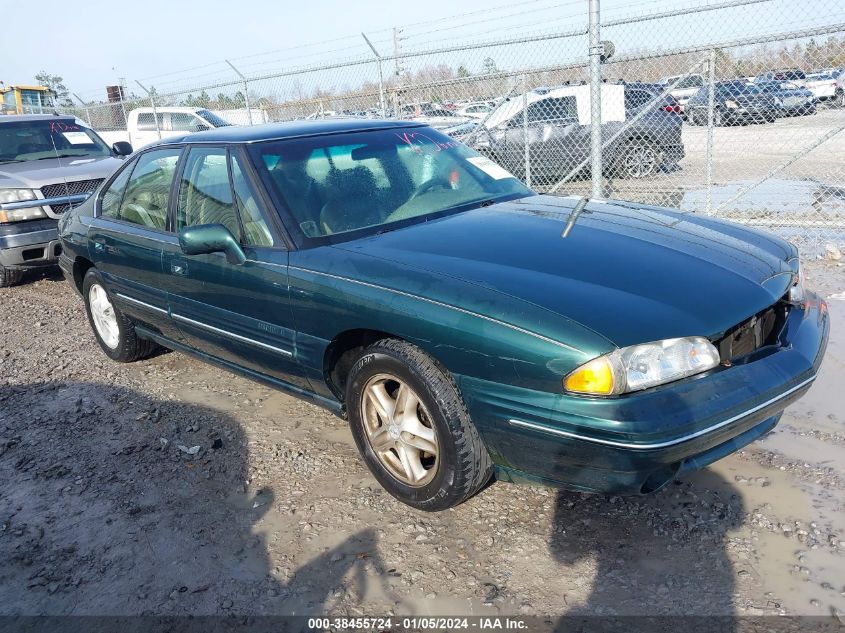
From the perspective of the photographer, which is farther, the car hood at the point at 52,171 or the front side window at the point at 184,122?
the front side window at the point at 184,122

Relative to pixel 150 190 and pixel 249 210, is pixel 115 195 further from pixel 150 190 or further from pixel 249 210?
pixel 249 210

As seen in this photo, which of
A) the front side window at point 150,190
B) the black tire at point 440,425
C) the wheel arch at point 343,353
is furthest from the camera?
the front side window at point 150,190

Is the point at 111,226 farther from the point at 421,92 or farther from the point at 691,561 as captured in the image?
the point at 421,92

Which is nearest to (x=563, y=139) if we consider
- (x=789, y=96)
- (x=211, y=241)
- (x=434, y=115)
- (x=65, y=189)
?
(x=434, y=115)

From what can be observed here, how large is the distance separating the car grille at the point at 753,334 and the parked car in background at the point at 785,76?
220 inches

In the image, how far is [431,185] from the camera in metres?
3.90

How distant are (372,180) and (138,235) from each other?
1.61m

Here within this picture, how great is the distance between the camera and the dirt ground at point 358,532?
8.52ft

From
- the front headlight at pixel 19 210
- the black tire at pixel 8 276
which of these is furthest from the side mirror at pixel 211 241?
the black tire at pixel 8 276

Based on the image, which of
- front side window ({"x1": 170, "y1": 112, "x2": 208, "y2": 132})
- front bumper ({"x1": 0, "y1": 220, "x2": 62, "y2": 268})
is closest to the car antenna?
front bumper ({"x1": 0, "y1": 220, "x2": 62, "y2": 268})

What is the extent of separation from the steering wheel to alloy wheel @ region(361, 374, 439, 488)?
1.10 metres

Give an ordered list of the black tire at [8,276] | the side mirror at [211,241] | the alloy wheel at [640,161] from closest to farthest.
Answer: the side mirror at [211,241] → the black tire at [8,276] → the alloy wheel at [640,161]

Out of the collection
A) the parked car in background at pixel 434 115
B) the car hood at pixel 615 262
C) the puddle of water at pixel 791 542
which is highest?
the parked car in background at pixel 434 115

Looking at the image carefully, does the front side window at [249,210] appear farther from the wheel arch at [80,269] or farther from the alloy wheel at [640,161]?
the alloy wheel at [640,161]
